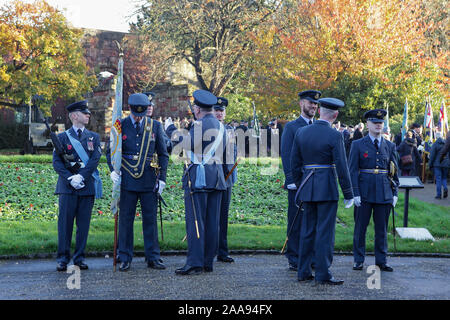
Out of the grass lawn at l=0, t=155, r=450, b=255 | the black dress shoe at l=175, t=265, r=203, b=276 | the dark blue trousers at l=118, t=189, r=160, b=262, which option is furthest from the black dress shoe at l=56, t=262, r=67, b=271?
the black dress shoe at l=175, t=265, r=203, b=276

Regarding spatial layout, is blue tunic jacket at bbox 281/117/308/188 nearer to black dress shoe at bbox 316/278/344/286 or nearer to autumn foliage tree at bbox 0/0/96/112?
black dress shoe at bbox 316/278/344/286

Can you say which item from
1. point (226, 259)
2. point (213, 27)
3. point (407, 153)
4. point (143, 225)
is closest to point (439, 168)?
point (407, 153)

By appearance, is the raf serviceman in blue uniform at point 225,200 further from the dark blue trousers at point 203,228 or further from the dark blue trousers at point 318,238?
the dark blue trousers at point 318,238

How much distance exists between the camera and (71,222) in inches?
321

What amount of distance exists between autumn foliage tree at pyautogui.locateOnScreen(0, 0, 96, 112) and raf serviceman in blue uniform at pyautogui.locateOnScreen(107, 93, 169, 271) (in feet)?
66.4

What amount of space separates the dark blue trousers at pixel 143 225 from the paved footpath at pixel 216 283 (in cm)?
27

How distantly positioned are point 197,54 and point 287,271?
24.8m

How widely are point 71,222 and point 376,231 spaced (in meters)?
4.14

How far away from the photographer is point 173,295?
21.0 feet

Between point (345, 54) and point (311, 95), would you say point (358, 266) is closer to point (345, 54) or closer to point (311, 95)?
point (311, 95)

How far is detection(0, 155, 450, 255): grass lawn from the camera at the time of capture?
9898 mm

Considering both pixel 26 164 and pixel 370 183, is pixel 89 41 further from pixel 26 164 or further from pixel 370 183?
pixel 370 183

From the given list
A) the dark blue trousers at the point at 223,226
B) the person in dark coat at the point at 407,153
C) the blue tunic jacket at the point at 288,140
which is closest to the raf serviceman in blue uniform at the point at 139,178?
the dark blue trousers at the point at 223,226

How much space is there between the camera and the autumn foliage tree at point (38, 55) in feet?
89.2
